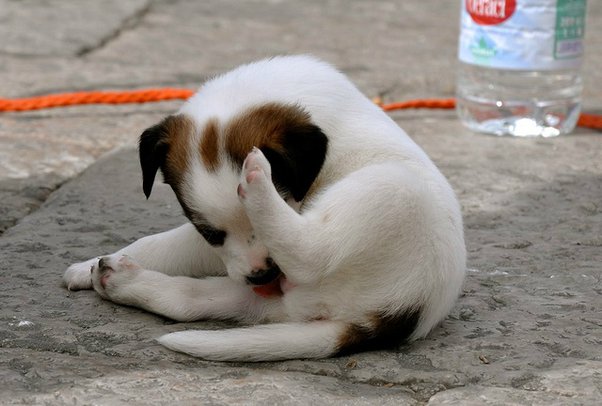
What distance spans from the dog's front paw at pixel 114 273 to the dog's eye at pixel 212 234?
0.28 meters

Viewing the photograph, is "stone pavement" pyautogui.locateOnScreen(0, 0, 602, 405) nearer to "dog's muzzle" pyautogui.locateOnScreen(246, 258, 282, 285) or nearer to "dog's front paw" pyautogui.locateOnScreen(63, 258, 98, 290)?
"dog's front paw" pyautogui.locateOnScreen(63, 258, 98, 290)

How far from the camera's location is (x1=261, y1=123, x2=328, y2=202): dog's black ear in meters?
2.70

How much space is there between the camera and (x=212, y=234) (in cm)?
274

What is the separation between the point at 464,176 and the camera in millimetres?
4516

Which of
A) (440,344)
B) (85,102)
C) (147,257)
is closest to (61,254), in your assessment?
(147,257)

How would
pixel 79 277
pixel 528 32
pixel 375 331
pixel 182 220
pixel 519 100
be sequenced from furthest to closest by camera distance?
pixel 519 100, pixel 528 32, pixel 182 220, pixel 79 277, pixel 375 331

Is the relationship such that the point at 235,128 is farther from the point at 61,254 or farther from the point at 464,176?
the point at 464,176

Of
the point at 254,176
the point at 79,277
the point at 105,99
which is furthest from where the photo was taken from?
the point at 105,99

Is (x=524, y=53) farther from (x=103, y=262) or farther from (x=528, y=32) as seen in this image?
(x=103, y=262)

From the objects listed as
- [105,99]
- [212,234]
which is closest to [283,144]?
[212,234]

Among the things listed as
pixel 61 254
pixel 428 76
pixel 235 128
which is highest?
pixel 235 128

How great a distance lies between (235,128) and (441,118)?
9.91 ft

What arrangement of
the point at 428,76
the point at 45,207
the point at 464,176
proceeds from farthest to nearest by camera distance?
the point at 428,76, the point at 464,176, the point at 45,207

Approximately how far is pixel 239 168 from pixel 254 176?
153mm
